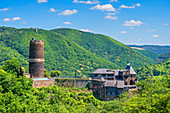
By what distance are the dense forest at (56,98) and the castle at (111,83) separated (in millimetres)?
2274

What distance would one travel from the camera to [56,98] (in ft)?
178

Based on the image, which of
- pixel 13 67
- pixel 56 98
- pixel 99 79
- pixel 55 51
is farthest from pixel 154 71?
pixel 13 67

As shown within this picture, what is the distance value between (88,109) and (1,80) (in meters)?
16.5

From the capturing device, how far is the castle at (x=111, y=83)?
6094cm

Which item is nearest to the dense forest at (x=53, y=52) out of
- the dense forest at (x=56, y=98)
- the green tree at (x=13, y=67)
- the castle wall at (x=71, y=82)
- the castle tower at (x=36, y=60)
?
the castle wall at (x=71, y=82)

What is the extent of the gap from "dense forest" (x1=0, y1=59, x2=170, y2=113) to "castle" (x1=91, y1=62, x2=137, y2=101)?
2274mm

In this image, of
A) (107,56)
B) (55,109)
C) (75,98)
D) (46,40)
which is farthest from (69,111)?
(107,56)

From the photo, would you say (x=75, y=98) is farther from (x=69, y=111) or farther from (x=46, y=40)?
(x=46, y=40)

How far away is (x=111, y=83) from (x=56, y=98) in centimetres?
1322

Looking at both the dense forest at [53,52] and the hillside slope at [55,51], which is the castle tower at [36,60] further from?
the hillside slope at [55,51]

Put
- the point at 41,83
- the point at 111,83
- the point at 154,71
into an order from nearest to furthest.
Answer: the point at 41,83 < the point at 111,83 < the point at 154,71

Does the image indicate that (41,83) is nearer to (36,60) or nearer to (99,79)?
(36,60)

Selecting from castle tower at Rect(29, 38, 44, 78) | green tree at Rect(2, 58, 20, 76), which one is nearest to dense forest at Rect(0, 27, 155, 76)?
green tree at Rect(2, 58, 20, 76)

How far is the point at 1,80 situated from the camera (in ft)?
173
